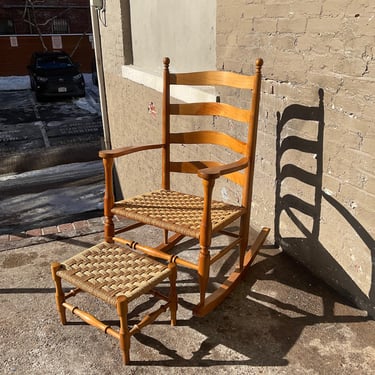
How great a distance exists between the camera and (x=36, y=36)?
61.4 ft

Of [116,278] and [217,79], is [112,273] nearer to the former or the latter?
[116,278]

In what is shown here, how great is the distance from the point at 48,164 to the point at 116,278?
275 inches

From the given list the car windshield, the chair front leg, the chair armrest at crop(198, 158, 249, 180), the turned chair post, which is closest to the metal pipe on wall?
the turned chair post

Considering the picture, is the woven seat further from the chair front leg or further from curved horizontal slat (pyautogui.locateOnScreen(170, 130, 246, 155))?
curved horizontal slat (pyautogui.locateOnScreen(170, 130, 246, 155))

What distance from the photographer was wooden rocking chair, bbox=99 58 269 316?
1.93 m

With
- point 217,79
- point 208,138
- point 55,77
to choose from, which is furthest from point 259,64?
point 55,77

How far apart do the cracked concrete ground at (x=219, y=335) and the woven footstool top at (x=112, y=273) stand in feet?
1.06

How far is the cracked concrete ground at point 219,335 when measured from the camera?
1769mm

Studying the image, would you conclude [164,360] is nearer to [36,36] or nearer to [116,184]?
[116,184]

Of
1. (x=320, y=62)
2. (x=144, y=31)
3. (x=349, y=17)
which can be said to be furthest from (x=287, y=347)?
(x=144, y=31)

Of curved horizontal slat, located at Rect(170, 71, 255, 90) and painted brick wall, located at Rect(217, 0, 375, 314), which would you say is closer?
painted brick wall, located at Rect(217, 0, 375, 314)

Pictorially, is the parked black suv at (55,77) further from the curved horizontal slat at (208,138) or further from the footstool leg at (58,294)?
the footstool leg at (58,294)

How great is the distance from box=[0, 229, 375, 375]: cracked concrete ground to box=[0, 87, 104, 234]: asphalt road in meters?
3.67

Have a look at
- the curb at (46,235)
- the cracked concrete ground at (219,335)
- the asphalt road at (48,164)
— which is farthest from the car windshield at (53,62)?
the cracked concrete ground at (219,335)
